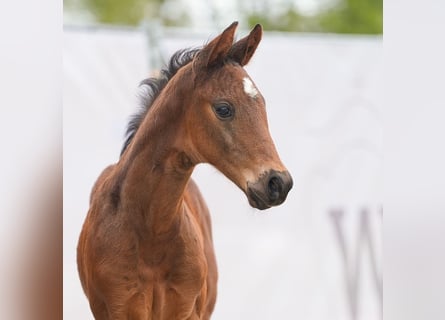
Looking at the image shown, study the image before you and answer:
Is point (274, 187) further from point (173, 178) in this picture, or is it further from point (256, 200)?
point (173, 178)

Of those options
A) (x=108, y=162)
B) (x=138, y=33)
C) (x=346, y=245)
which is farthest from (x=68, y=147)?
(x=346, y=245)

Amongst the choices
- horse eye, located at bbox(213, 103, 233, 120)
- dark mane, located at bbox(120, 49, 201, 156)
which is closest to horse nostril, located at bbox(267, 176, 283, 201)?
horse eye, located at bbox(213, 103, 233, 120)

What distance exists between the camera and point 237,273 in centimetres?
192

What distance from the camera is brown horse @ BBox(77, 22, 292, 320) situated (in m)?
1.18

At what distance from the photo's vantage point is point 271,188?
3.75 ft

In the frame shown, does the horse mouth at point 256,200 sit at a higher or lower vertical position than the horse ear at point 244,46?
lower

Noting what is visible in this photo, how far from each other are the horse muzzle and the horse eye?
0.36ft

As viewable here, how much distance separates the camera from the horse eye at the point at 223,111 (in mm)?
1185

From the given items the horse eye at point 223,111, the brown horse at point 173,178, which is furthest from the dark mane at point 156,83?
the horse eye at point 223,111

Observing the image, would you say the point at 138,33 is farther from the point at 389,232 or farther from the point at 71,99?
the point at 389,232

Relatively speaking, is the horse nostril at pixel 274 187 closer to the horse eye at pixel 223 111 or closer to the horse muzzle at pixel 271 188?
the horse muzzle at pixel 271 188

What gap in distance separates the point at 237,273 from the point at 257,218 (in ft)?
0.50

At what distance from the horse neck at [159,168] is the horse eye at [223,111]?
0.24 ft

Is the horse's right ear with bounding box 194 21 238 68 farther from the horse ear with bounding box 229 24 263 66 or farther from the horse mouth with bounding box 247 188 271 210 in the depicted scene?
the horse mouth with bounding box 247 188 271 210
